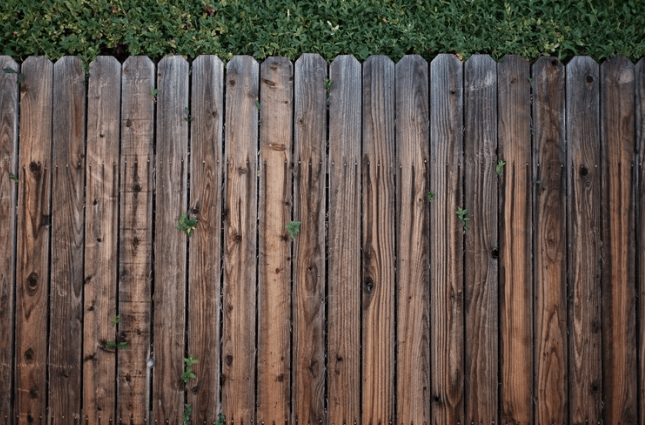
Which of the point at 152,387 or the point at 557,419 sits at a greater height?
the point at 152,387

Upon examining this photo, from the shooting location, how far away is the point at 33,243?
2521 mm

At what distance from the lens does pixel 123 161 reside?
2527 mm

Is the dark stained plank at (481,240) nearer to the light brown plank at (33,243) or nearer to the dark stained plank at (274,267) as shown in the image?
the dark stained plank at (274,267)

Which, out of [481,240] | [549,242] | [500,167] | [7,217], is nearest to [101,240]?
[7,217]

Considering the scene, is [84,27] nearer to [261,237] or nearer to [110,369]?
[261,237]

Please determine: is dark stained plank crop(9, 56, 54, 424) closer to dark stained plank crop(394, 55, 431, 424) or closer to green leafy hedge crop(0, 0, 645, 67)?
green leafy hedge crop(0, 0, 645, 67)

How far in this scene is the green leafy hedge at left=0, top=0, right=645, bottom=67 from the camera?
2.59m

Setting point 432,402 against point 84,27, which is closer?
point 432,402

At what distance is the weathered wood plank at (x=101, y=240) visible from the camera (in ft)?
8.16

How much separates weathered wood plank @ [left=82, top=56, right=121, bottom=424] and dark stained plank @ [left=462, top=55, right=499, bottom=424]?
188cm

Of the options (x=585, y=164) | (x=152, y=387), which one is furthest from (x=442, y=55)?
(x=152, y=387)

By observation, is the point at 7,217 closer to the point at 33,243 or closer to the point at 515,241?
the point at 33,243

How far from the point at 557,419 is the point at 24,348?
2846 mm

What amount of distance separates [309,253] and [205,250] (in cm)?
55
